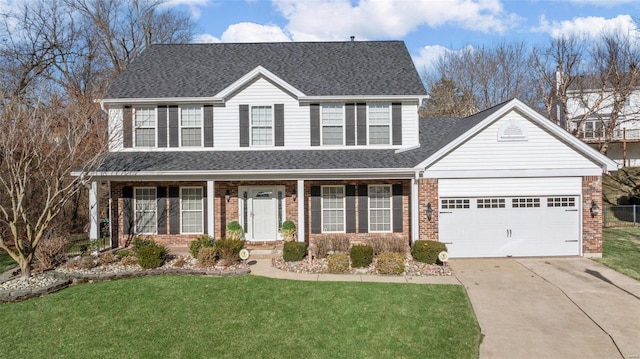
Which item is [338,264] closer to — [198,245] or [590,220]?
[198,245]

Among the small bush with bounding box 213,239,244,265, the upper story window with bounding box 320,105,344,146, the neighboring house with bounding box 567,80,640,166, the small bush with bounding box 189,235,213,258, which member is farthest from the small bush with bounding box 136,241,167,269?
the neighboring house with bounding box 567,80,640,166

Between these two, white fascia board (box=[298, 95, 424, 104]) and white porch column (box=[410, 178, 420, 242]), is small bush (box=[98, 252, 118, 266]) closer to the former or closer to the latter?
white fascia board (box=[298, 95, 424, 104])

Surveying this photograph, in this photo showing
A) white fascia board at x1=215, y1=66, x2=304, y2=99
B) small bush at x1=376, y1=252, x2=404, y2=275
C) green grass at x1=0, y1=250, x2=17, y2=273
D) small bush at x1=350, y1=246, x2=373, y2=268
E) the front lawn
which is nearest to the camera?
the front lawn

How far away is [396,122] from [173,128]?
9.02 meters

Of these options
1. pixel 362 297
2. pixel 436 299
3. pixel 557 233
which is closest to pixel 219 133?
pixel 362 297

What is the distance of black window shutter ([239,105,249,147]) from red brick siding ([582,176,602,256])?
12225mm

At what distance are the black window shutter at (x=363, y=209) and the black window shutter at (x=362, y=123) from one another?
1921 millimetres

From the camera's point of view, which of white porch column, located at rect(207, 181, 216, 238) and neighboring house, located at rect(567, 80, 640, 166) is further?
neighboring house, located at rect(567, 80, 640, 166)

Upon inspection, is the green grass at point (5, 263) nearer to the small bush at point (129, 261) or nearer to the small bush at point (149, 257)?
the small bush at point (129, 261)

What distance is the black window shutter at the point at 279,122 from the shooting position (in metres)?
14.6

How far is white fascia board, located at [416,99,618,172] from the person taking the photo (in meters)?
12.1

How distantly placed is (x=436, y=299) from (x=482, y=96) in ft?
99.6

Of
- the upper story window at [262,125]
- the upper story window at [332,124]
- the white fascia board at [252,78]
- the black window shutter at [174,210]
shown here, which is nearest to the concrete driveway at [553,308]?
the upper story window at [332,124]

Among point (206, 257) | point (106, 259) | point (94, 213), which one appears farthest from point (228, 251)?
point (94, 213)
